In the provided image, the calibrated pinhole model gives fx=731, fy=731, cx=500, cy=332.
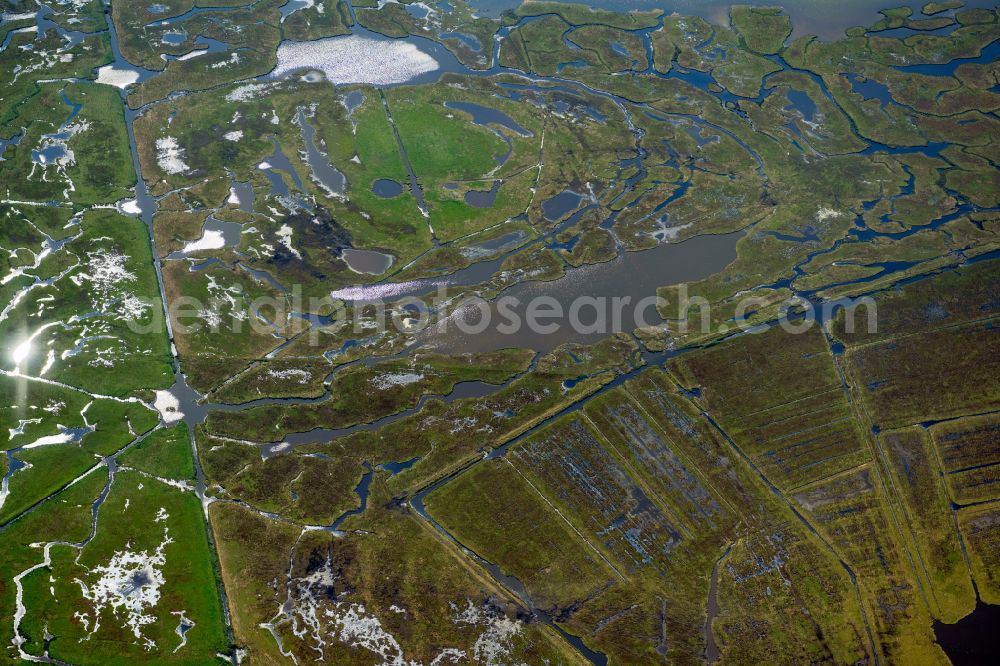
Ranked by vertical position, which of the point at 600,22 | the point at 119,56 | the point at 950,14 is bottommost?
the point at 950,14

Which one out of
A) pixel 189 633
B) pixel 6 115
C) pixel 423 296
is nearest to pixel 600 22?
pixel 423 296

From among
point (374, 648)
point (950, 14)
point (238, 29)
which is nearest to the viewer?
point (374, 648)

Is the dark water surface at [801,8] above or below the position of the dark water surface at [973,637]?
above

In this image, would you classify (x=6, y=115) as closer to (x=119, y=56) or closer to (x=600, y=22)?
(x=119, y=56)

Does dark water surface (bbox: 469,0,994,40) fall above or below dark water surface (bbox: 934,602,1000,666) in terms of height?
above

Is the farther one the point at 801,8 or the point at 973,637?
the point at 801,8

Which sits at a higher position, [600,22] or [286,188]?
[286,188]

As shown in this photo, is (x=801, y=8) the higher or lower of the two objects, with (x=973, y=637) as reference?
higher

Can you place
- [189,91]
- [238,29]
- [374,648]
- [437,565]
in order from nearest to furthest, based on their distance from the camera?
1. [374,648]
2. [437,565]
3. [189,91]
4. [238,29]

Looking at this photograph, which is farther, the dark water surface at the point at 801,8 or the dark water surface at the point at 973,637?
the dark water surface at the point at 801,8

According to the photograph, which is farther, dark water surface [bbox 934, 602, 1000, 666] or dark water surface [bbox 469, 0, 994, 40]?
dark water surface [bbox 469, 0, 994, 40]

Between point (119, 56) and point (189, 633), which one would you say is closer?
point (189, 633)
